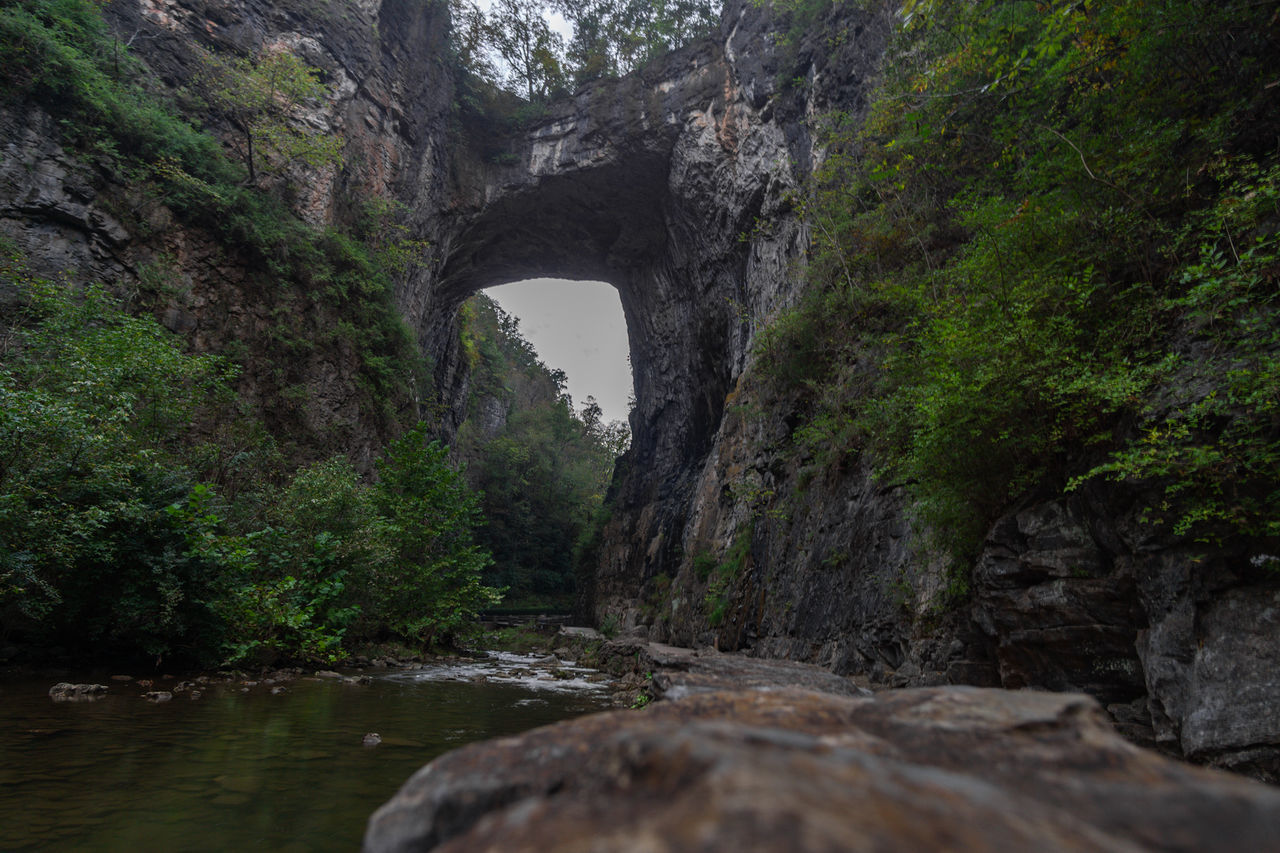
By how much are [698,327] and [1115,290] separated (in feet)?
61.6

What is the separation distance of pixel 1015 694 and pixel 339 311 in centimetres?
1733

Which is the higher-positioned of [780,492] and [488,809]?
[780,492]

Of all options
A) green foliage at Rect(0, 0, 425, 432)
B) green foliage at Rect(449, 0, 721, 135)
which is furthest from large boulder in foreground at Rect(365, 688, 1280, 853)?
green foliage at Rect(449, 0, 721, 135)

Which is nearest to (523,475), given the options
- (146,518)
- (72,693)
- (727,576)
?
(727,576)

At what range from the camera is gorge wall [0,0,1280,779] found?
3.55 meters

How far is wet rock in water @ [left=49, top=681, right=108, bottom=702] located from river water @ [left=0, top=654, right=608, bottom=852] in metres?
0.12

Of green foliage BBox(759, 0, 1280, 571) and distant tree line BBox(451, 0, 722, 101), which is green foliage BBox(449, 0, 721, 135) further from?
green foliage BBox(759, 0, 1280, 571)

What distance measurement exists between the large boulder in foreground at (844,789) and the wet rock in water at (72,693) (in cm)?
597

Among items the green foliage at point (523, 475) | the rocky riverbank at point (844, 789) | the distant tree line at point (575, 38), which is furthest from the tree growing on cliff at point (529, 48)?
the rocky riverbank at point (844, 789)

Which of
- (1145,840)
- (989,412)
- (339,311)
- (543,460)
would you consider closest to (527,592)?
(543,460)

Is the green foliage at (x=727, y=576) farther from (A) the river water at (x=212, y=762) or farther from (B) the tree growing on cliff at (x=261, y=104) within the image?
(B) the tree growing on cliff at (x=261, y=104)

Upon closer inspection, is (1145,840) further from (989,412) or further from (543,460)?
(543,460)

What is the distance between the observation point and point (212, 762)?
3.70 metres

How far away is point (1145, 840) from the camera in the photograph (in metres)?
0.82
